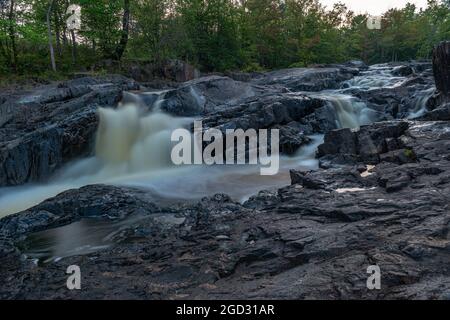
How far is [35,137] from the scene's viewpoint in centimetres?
1120

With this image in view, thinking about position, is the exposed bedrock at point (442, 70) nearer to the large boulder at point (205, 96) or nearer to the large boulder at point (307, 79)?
the large boulder at point (205, 96)

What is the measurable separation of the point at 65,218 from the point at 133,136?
6.04m

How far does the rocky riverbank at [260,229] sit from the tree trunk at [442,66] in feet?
11.7

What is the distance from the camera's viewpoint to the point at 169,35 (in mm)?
24891

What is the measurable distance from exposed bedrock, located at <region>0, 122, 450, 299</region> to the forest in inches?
709

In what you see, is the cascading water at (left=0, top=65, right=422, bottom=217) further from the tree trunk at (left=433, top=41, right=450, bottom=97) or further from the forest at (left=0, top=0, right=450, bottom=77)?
the forest at (left=0, top=0, right=450, bottom=77)

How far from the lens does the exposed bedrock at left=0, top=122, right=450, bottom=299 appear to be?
12.1 ft

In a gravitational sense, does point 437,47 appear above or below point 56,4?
below

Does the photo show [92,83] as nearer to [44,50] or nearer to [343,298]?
[44,50]

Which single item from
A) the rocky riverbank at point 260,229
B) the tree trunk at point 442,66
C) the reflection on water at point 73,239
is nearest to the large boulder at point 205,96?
the rocky riverbank at point 260,229

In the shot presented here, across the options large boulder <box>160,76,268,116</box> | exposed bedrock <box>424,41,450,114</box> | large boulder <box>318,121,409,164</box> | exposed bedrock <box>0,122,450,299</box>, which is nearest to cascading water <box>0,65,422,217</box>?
large boulder <box>160,76,268,116</box>

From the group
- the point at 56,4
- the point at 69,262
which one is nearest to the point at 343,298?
the point at 69,262

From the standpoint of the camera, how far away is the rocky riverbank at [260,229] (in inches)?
149

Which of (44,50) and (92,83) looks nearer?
(92,83)
